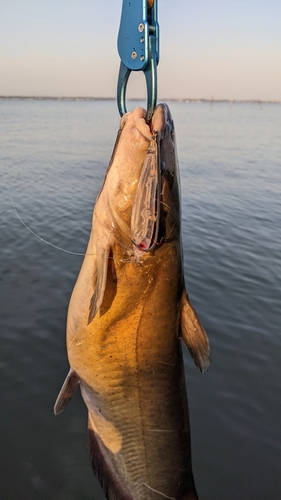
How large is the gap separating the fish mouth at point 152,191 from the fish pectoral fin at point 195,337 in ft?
1.52

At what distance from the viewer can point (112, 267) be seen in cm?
240

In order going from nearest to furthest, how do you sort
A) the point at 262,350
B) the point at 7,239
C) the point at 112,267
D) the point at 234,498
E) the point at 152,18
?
the point at 152,18 < the point at 112,267 < the point at 234,498 < the point at 262,350 < the point at 7,239

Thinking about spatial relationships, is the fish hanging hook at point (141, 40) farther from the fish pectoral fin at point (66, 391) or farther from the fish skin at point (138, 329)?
the fish pectoral fin at point (66, 391)

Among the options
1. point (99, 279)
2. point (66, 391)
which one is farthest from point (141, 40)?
point (66, 391)

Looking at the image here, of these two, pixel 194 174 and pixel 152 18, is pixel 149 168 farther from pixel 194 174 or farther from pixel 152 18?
pixel 194 174

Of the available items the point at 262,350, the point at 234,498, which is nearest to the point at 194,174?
the point at 262,350

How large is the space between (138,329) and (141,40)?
160cm

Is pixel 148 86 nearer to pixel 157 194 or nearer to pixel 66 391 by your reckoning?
pixel 157 194

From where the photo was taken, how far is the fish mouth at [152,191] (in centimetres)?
222

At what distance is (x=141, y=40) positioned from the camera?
209 centimetres

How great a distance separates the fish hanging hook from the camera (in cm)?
205

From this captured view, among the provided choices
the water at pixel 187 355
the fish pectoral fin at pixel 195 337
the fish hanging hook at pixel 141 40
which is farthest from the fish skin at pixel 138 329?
the water at pixel 187 355

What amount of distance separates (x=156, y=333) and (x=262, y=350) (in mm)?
3765

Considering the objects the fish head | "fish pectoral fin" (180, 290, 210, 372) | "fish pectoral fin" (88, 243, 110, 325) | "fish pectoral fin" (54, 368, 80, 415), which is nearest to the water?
"fish pectoral fin" (54, 368, 80, 415)
